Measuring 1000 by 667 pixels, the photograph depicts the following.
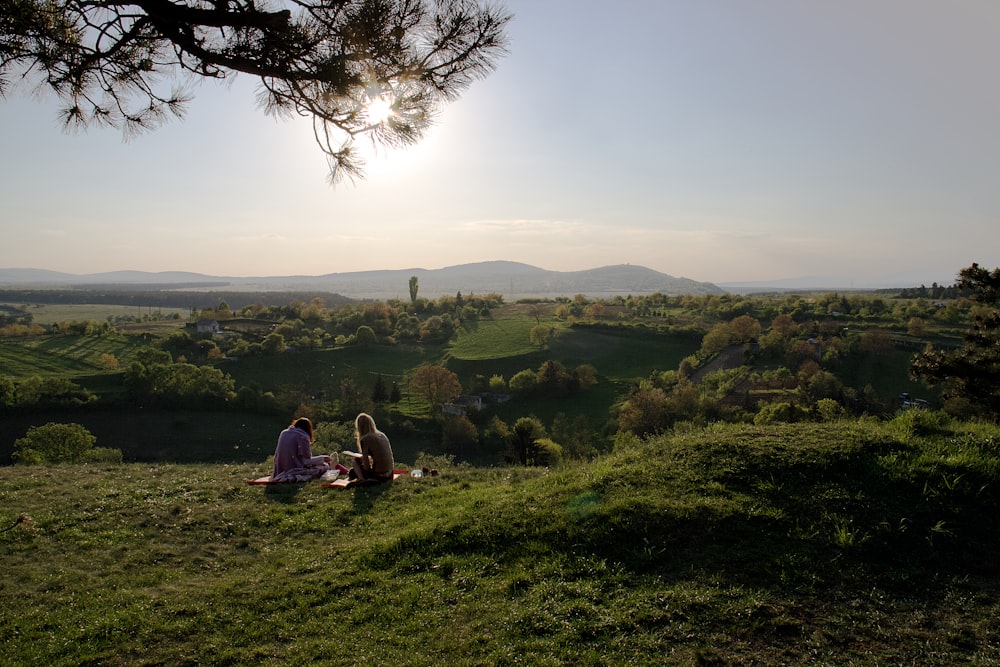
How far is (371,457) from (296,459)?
1612 millimetres

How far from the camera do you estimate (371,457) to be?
9852 millimetres

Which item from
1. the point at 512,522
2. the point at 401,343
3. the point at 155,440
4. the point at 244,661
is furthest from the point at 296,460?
the point at 401,343

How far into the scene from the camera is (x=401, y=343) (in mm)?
97625

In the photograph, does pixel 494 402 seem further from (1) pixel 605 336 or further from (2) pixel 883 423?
(2) pixel 883 423

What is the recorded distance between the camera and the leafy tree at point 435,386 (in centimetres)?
6675

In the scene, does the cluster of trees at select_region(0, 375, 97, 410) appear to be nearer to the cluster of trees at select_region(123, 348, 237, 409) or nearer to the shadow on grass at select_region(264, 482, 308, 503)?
the cluster of trees at select_region(123, 348, 237, 409)

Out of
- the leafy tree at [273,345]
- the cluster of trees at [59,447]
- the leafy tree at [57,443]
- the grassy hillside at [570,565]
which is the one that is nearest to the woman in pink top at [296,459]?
the grassy hillside at [570,565]

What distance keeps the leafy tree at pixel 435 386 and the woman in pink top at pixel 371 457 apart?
5592 centimetres

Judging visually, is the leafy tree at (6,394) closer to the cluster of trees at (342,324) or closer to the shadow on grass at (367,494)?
the cluster of trees at (342,324)

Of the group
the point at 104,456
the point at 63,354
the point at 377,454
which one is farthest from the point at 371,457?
the point at 63,354

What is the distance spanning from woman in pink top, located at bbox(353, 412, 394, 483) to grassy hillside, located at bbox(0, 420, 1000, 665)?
0.56 meters

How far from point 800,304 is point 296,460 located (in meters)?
127

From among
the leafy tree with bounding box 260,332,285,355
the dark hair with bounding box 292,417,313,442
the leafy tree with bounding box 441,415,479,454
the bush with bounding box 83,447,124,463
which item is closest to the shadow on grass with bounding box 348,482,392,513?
the dark hair with bounding box 292,417,313,442

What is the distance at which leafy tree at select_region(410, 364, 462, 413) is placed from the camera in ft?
219
